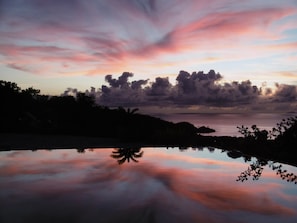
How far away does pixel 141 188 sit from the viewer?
730cm

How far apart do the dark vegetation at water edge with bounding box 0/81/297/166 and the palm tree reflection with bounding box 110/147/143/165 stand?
2.27m

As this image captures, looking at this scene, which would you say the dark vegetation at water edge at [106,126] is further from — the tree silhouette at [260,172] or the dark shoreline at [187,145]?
the tree silhouette at [260,172]

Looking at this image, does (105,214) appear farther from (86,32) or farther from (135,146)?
(86,32)

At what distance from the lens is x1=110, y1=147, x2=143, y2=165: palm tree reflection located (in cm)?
1157

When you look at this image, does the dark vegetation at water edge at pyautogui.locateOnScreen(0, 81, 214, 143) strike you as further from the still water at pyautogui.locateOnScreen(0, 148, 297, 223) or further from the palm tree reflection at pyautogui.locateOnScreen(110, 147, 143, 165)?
the still water at pyautogui.locateOnScreen(0, 148, 297, 223)

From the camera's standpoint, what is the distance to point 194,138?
56.1 ft

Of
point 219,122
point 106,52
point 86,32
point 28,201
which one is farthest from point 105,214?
point 219,122

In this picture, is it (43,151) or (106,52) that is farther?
(106,52)

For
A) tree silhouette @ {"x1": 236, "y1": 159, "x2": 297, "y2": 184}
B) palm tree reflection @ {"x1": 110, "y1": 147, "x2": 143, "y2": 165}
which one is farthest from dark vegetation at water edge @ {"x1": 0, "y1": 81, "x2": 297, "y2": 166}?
palm tree reflection @ {"x1": 110, "y1": 147, "x2": 143, "y2": 165}

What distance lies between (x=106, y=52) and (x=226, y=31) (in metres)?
6.46

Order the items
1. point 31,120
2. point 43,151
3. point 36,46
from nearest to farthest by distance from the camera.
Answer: point 43,151
point 36,46
point 31,120

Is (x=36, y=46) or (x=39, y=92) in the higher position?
(x=36, y=46)

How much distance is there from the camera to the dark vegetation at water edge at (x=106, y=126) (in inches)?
489

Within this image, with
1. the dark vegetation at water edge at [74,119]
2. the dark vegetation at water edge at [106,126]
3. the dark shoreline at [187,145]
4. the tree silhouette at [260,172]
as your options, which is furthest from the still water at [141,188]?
the dark vegetation at water edge at [74,119]
